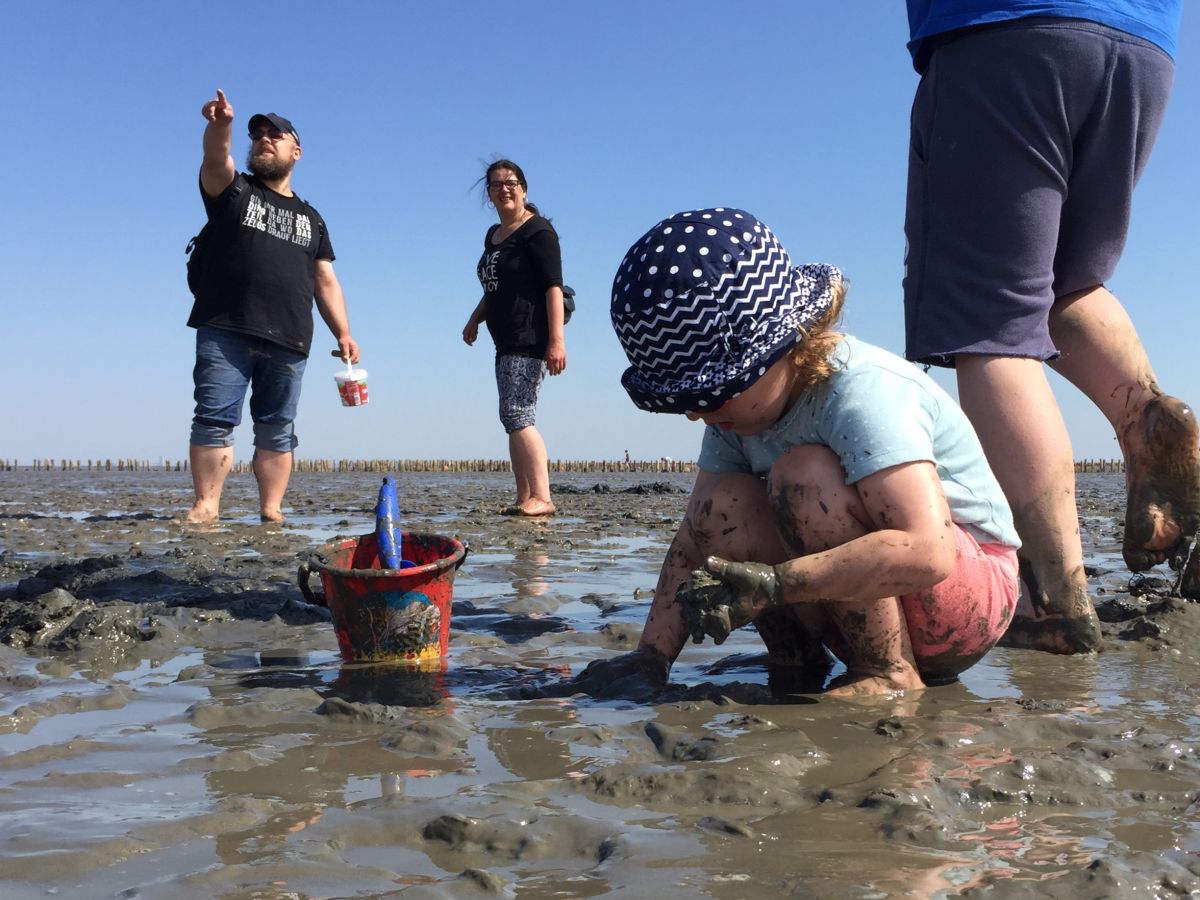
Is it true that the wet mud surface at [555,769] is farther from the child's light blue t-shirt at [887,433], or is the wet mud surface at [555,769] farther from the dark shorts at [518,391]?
the dark shorts at [518,391]

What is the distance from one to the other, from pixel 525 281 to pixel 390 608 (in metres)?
4.83

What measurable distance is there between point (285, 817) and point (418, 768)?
12.2 inches

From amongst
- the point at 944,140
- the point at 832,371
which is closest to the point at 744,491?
the point at 832,371

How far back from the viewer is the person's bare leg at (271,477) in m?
6.66

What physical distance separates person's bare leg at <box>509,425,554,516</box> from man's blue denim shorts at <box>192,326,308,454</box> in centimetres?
147

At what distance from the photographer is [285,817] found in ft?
5.32

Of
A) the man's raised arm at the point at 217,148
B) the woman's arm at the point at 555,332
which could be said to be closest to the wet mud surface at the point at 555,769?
the man's raised arm at the point at 217,148

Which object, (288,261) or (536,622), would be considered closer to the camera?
(536,622)

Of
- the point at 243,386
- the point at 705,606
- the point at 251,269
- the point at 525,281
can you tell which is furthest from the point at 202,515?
the point at 705,606

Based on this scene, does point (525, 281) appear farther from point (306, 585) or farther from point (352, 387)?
point (306, 585)

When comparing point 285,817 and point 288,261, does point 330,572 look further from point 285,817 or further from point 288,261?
point 288,261

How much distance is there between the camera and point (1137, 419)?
10.3 feet

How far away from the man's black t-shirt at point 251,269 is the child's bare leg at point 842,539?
458cm

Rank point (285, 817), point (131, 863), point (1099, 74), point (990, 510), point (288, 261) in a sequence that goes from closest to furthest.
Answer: point (131, 863), point (285, 817), point (990, 510), point (1099, 74), point (288, 261)
